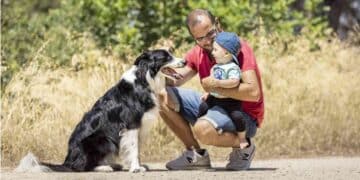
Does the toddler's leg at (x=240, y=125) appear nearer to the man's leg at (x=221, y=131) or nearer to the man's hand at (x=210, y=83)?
the man's leg at (x=221, y=131)

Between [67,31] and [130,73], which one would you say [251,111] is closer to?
[130,73]

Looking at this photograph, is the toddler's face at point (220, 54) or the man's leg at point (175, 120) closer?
the toddler's face at point (220, 54)

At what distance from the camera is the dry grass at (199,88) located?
36.4 feet

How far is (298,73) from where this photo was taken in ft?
42.3

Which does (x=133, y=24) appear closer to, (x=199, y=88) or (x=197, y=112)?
(x=199, y=88)

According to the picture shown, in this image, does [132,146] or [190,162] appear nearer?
[132,146]

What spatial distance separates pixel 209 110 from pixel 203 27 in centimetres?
84

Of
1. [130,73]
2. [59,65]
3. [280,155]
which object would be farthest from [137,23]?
[130,73]

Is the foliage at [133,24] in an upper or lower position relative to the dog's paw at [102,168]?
upper

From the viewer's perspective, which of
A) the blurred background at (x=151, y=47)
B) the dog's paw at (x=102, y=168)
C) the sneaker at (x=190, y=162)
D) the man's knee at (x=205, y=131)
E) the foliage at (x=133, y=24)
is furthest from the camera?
the foliage at (x=133, y=24)

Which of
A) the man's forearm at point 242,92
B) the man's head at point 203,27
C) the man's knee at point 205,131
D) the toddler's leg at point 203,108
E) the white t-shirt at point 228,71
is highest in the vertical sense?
the man's head at point 203,27

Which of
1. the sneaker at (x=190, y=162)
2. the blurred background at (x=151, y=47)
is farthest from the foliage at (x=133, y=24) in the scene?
the sneaker at (x=190, y=162)

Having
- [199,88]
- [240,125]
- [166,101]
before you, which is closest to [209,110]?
[240,125]

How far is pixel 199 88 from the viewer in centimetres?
1202
